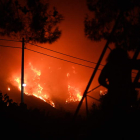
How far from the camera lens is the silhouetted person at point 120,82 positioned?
3.01 metres

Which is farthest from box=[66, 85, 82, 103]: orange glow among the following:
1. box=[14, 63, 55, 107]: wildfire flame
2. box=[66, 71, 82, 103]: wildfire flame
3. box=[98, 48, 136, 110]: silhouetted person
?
box=[98, 48, 136, 110]: silhouetted person

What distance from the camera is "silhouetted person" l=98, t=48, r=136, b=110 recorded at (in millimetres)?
3006

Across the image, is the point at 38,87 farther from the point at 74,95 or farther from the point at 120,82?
the point at 120,82

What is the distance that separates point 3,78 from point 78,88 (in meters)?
28.7

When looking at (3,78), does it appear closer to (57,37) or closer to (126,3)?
(57,37)

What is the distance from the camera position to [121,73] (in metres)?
3.07

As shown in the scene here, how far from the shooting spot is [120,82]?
308 cm

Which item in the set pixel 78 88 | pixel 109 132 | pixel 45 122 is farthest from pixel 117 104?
pixel 78 88

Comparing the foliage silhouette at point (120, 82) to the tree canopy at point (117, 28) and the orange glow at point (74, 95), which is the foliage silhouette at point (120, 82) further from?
the orange glow at point (74, 95)

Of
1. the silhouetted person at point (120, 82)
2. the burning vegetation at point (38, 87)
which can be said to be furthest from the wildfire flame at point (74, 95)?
the silhouetted person at point (120, 82)

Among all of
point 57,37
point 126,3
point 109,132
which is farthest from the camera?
point 57,37

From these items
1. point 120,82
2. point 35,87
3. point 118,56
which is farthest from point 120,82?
point 35,87

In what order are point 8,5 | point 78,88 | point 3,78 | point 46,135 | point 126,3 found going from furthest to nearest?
1. point 78,88
2. point 3,78
3. point 8,5
4. point 126,3
5. point 46,135

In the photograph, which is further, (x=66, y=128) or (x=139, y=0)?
(x=139, y=0)
